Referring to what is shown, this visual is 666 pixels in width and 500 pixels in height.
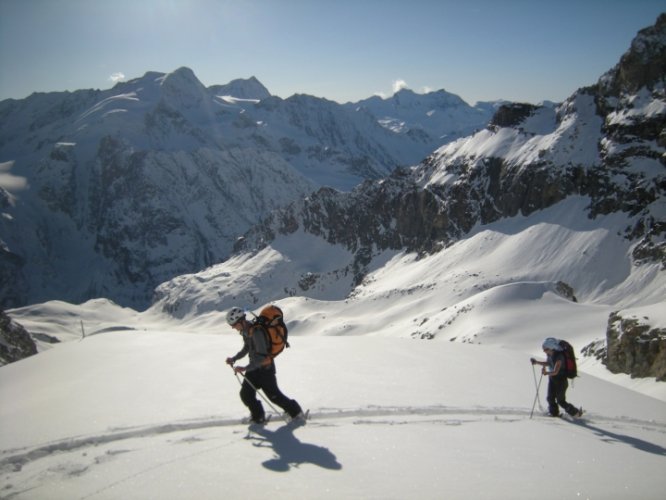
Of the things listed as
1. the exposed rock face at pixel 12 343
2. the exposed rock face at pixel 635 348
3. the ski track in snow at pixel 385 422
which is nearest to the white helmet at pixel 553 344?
the ski track in snow at pixel 385 422

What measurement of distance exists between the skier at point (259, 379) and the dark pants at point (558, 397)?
5290mm

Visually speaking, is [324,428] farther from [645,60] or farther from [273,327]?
[645,60]

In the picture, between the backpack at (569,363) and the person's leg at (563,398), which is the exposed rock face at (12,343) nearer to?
the person's leg at (563,398)

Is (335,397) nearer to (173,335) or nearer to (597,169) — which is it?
(173,335)

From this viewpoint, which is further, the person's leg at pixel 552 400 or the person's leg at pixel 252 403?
the person's leg at pixel 552 400

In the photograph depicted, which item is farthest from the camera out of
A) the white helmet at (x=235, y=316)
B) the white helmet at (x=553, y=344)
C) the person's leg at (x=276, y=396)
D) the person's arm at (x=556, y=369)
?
the white helmet at (x=553, y=344)

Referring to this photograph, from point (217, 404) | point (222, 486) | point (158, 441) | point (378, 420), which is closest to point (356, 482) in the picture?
point (222, 486)

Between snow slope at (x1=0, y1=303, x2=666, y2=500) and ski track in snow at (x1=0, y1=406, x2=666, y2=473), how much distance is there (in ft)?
0.11

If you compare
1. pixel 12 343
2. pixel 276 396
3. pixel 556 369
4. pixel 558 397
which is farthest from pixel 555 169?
pixel 276 396

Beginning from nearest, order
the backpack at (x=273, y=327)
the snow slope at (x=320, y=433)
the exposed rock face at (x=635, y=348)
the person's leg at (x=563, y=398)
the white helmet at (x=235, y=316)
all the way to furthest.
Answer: the snow slope at (x=320, y=433) < the backpack at (x=273, y=327) < the white helmet at (x=235, y=316) < the person's leg at (x=563, y=398) < the exposed rock face at (x=635, y=348)

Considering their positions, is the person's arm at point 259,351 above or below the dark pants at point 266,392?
above

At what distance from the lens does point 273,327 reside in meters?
9.05

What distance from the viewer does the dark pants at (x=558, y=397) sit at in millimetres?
10453

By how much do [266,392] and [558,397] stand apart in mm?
6069
